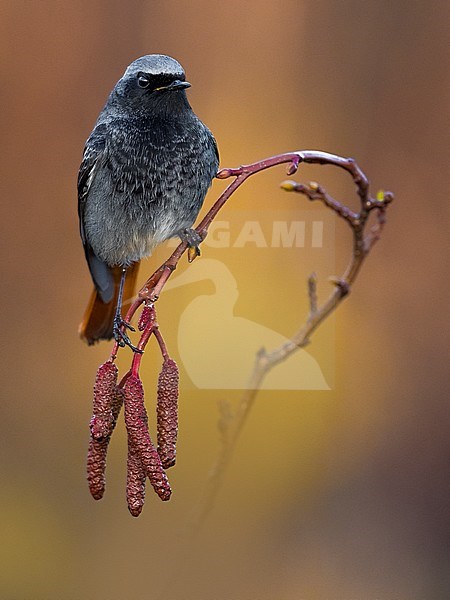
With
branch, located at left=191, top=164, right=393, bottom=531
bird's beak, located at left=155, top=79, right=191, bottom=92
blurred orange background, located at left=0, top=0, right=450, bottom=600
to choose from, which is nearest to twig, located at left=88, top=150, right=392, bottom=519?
branch, located at left=191, top=164, right=393, bottom=531

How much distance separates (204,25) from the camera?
4.94ft

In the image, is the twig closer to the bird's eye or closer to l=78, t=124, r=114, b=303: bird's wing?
the bird's eye

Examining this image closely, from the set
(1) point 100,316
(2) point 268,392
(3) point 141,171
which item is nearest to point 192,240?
(3) point 141,171

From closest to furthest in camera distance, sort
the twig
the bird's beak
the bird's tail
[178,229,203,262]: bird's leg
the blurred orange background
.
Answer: the twig → the bird's beak → [178,229,203,262]: bird's leg → the bird's tail → the blurred orange background

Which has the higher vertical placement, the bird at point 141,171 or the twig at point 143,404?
the bird at point 141,171

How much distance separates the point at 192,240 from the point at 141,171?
0.12 meters

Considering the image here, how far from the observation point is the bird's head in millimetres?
944

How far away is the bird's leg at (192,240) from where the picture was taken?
104 centimetres

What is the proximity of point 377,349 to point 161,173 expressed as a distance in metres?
0.67

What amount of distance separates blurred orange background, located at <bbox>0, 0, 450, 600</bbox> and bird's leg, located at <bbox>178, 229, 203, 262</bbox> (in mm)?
444

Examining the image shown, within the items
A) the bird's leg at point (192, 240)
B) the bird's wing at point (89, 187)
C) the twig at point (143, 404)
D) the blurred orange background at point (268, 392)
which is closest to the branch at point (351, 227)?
the twig at point (143, 404)

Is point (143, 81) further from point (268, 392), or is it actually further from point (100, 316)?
point (268, 392)

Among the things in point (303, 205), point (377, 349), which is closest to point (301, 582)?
point (377, 349)

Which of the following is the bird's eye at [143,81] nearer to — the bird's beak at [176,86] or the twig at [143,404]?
the bird's beak at [176,86]
